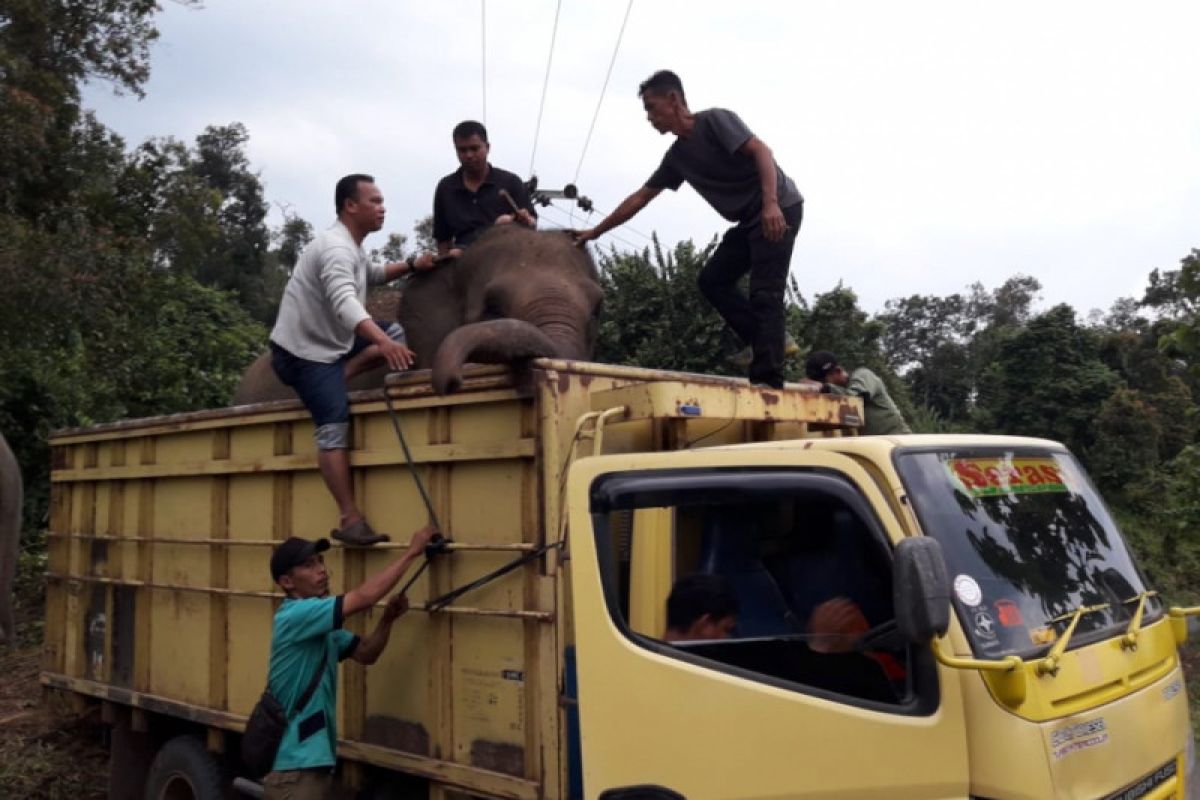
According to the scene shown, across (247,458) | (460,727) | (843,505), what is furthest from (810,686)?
(247,458)

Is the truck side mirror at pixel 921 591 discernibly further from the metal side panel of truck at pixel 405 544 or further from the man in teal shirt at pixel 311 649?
the man in teal shirt at pixel 311 649

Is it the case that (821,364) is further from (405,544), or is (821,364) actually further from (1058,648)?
(1058,648)

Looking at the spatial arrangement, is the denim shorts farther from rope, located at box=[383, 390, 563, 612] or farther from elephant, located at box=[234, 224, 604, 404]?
elephant, located at box=[234, 224, 604, 404]

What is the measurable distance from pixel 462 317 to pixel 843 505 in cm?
396

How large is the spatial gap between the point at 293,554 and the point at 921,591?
2.34 meters

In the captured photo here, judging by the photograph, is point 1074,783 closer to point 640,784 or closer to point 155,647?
point 640,784

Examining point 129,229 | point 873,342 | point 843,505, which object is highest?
point 129,229

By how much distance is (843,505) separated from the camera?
113 inches

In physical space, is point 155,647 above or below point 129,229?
below

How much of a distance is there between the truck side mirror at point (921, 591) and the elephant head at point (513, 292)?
3.07 meters

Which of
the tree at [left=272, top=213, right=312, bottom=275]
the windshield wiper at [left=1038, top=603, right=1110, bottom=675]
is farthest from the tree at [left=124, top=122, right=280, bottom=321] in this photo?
the windshield wiper at [left=1038, top=603, right=1110, bottom=675]

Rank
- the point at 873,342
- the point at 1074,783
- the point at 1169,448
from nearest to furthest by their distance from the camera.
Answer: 1. the point at 1074,783
2. the point at 873,342
3. the point at 1169,448

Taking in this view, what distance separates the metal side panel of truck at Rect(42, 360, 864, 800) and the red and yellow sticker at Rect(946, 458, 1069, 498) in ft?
2.76

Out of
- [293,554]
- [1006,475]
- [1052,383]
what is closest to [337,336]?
[293,554]
